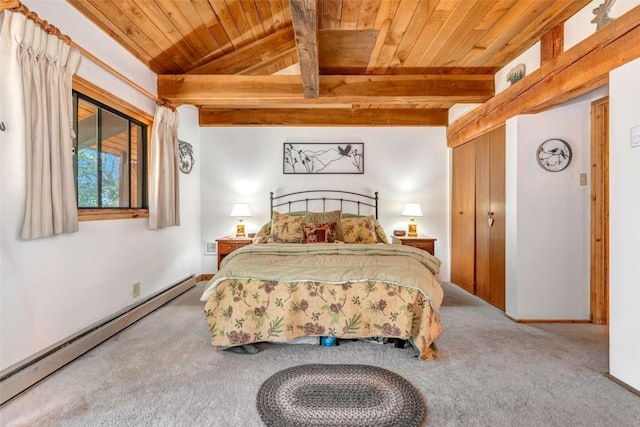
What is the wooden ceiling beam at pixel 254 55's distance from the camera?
338 cm

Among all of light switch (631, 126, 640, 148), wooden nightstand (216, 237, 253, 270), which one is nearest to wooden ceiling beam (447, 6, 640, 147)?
light switch (631, 126, 640, 148)

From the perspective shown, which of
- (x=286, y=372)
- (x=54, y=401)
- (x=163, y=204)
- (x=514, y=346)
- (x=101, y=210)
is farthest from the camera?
(x=163, y=204)

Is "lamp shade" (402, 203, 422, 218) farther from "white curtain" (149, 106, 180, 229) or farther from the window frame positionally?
the window frame

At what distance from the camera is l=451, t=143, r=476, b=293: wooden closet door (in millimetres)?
3902

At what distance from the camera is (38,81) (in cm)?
188

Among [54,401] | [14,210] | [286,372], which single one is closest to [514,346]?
[286,372]

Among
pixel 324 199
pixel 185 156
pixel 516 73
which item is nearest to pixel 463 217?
pixel 516 73

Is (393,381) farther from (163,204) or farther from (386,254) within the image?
(163,204)

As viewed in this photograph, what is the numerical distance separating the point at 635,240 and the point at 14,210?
367cm

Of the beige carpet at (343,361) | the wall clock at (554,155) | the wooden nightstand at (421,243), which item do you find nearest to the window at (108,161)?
the beige carpet at (343,361)

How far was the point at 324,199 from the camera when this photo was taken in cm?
461

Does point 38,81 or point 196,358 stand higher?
point 38,81

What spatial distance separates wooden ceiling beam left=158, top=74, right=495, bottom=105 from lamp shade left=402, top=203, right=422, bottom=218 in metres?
1.48

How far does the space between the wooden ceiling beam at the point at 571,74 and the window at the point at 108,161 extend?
3.81 m
